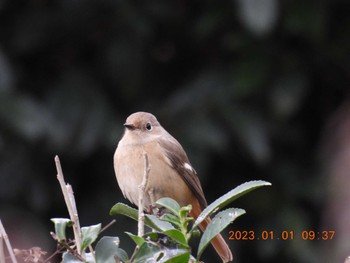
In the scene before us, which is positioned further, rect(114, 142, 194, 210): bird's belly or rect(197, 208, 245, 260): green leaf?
rect(114, 142, 194, 210): bird's belly

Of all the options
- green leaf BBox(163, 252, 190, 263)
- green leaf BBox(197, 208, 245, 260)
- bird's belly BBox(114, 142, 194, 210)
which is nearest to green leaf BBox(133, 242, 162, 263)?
green leaf BBox(163, 252, 190, 263)

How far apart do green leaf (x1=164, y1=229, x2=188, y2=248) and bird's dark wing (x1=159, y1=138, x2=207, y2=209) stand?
223 centimetres

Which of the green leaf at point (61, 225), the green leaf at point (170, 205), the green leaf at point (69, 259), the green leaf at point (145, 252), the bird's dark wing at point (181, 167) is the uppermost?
the green leaf at point (61, 225)

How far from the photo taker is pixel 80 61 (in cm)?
603

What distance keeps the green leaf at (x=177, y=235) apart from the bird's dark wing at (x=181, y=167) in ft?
7.32

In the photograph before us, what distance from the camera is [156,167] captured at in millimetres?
3928

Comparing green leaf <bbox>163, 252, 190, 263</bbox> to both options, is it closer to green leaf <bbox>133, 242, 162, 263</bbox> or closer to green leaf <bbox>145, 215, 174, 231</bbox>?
green leaf <bbox>133, 242, 162, 263</bbox>

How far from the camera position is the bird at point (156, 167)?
379 centimetres

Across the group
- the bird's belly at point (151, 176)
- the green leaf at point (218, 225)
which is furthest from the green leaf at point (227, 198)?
the bird's belly at point (151, 176)

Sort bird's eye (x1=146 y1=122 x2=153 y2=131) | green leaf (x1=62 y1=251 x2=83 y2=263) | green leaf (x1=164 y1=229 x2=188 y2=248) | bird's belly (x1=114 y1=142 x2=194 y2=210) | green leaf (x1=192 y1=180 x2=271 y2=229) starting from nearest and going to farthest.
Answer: green leaf (x1=62 y1=251 x2=83 y2=263) < green leaf (x1=164 y1=229 x2=188 y2=248) < green leaf (x1=192 y1=180 x2=271 y2=229) < bird's belly (x1=114 y1=142 x2=194 y2=210) < bird's eye (x1=146 y1=122 x2=153 y2=131)

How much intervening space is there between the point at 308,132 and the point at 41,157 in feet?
6.08

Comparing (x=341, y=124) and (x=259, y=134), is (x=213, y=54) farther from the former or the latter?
(x=341, y=124)

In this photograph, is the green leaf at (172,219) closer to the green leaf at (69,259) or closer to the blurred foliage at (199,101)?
the green leaf at (69,259)

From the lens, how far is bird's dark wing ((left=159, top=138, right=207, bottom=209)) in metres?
4.03
